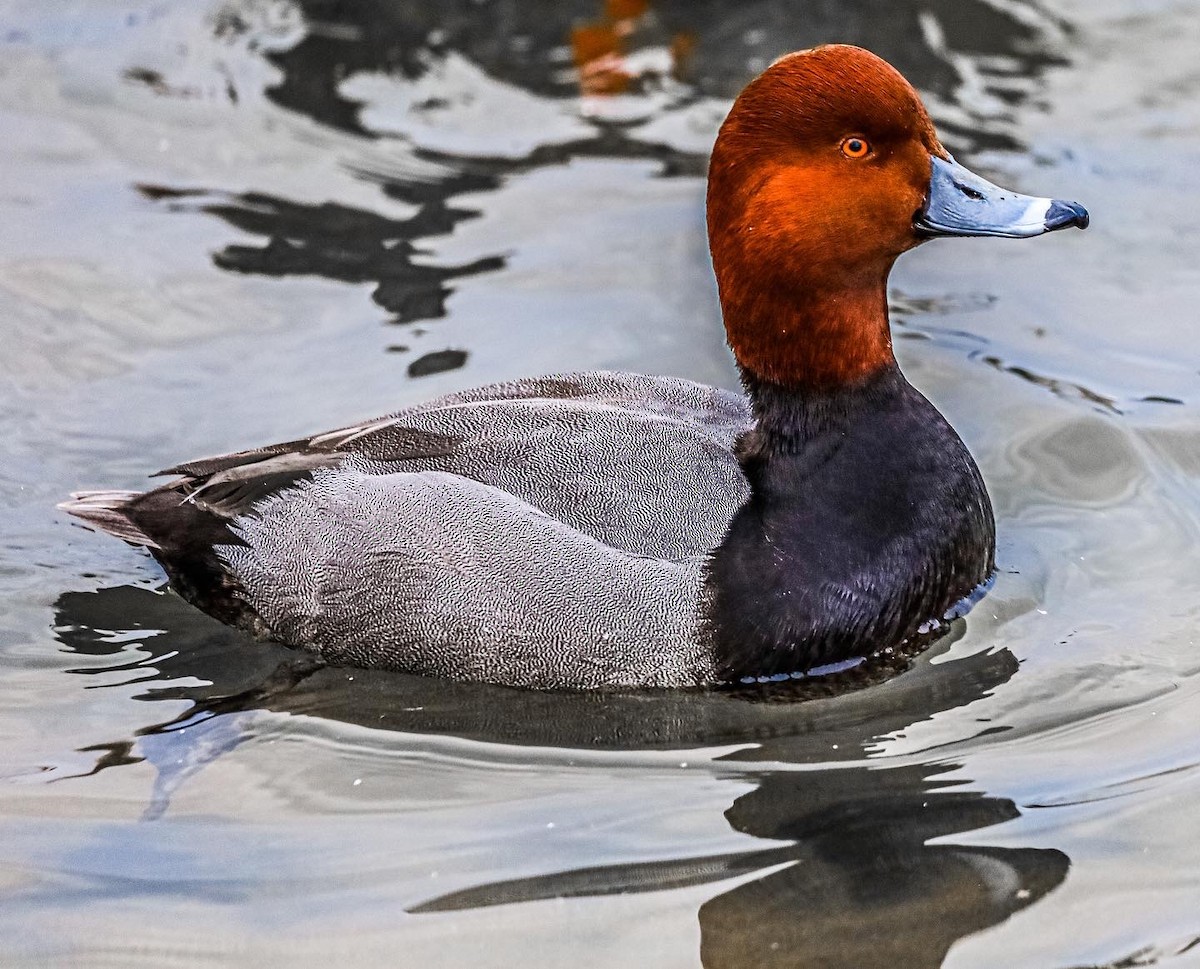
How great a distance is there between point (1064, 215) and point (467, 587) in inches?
78.3

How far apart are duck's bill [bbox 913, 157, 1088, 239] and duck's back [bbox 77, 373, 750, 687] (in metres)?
0.90

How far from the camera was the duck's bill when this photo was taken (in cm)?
483

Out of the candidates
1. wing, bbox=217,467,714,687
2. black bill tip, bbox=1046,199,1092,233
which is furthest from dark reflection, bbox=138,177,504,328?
black bill tip, bbox=1046,199,1092,233

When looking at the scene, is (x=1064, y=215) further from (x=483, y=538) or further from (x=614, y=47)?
(x=614, y=47)

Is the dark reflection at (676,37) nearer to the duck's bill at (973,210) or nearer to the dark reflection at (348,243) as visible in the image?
the dark reflection at (348,243)

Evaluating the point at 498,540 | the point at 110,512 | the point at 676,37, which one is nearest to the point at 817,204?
the point at 498,540

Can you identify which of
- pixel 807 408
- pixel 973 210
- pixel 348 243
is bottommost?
pixel 348 243

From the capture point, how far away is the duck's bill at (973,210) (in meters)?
4.83

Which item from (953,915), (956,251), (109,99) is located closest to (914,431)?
(953,915)

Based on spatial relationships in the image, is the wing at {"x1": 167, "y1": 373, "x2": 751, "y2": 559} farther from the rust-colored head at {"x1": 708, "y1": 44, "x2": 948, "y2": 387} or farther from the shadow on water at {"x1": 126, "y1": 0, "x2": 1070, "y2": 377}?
the shadow on water at {"x1": 126, "y1": 0, "x2": 1070, "y2": 377}

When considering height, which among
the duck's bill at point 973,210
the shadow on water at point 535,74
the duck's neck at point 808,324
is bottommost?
the shadow on water at point 535,74

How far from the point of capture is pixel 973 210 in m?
4.86

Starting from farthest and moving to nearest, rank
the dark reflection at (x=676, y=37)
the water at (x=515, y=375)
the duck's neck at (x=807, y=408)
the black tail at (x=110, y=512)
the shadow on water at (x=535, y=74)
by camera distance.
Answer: the dark reflection at (x=676, y=37)
the shadow on water at (x=535, y=74)
the black tail at (x=110, y=512)
the duck's neck at (x=807, y=408)
the water at (x=515, y=375)

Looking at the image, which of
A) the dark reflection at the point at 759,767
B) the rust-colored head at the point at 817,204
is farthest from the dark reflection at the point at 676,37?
the dark reflection at the point at 759,767
